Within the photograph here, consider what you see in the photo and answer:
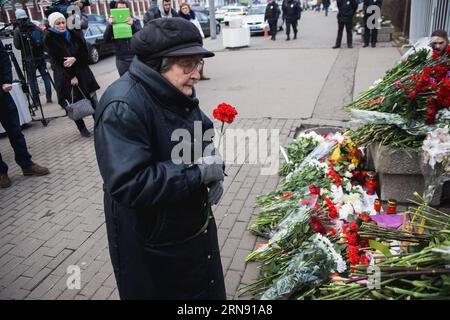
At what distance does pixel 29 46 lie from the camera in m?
7.98

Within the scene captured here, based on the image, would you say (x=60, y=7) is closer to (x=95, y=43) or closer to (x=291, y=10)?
(x=95, y=43)

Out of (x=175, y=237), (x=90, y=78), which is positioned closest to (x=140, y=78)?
(x=175, y=237)

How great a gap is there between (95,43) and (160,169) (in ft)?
49.1

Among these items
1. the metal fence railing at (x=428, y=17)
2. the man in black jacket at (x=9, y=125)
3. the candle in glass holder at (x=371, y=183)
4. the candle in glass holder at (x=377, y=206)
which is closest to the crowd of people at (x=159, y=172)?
the candle in glass holder at (x=377, y=206)

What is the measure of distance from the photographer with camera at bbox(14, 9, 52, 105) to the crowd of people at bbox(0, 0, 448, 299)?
273 inches

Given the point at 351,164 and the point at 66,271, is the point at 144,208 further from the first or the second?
the point at 351,164

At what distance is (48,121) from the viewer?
26.3ft

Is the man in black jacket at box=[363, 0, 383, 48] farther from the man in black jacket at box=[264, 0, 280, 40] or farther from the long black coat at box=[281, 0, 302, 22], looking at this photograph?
the man in black jacket at box=[264, 0, 280, 40]

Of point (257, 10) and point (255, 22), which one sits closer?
point (255, 22)

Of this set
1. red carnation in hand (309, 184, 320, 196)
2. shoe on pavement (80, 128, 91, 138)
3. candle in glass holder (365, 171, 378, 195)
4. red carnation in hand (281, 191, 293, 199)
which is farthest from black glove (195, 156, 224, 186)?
shoe on pavement (80, 128, 91, 138)

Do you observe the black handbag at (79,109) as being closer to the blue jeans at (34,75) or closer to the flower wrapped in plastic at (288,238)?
the blue jeans at (34,75)

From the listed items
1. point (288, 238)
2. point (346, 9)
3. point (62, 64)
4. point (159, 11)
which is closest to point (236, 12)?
point (346, 9)

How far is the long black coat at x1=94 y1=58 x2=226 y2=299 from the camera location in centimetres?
165
